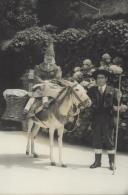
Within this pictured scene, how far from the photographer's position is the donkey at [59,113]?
4242mm

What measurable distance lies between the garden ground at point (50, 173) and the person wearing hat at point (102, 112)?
0.22 feet

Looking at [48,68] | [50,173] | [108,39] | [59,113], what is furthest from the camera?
[108,39]

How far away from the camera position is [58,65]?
4293mm

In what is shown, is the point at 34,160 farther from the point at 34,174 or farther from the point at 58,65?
the point at 58,65

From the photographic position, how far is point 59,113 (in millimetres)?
4363

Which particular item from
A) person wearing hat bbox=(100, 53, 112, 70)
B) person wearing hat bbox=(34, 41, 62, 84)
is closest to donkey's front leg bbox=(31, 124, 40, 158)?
person wearing hat bbox=(34, 41, 62, 84)

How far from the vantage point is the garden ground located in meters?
3.89

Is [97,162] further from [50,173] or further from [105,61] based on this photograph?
[105,61]

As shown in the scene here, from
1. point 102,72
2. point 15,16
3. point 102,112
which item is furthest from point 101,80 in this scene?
point 15,16

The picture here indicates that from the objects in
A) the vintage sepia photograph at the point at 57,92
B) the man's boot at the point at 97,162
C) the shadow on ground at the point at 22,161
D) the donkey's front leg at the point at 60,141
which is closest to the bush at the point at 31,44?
the vintage sepia photograph at the point at 57,92

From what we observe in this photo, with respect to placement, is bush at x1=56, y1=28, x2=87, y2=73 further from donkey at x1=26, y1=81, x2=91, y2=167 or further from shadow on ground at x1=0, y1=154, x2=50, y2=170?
shadow on ground at x1=0, y1=154, x2=50, y2=170

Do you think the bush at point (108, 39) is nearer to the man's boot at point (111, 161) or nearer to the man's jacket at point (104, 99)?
the man's jacket at point (104, 99)

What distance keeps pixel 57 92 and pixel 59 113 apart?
0.41ft

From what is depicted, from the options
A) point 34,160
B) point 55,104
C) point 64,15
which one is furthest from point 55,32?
point 34,160
